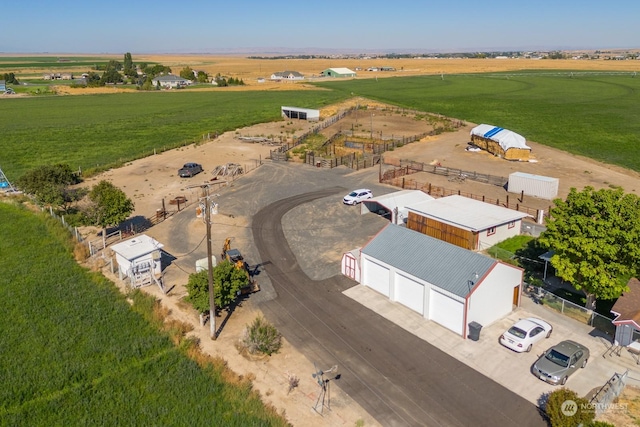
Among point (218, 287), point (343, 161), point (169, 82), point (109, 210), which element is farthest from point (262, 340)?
point (169, 82)

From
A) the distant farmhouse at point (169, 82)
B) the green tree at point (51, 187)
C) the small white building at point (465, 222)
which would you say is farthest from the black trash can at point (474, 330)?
the distant farmhouse at point (169, 82)

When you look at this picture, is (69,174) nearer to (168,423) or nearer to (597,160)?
(168,423)

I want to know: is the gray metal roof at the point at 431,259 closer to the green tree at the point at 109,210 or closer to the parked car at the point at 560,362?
the parked car at the point at 560,362

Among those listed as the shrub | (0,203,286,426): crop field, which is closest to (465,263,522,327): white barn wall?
the shrub

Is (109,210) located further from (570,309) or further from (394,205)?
(570,309)

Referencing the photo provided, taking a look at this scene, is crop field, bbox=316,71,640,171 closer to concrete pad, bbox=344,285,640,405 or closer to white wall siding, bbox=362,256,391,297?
concrete pad, bbox=344,285,640,405

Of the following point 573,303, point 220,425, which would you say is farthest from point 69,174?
point 573,303
